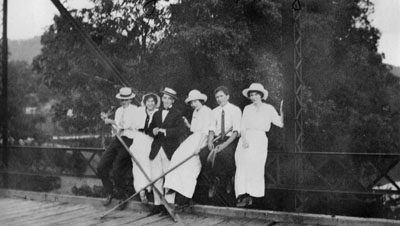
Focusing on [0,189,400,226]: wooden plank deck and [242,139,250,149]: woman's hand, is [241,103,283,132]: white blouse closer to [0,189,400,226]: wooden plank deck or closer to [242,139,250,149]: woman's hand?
[242,139,250,149]: woman's hand

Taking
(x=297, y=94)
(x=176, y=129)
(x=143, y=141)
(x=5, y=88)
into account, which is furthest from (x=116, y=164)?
(x=5, y=88)

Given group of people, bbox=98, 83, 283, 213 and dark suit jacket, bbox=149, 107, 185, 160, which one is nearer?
group of people, bbox=98, 83, 283, 213

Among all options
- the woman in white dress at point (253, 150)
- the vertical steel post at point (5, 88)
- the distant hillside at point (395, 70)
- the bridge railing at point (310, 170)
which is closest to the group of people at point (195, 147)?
the woman in white dress at point (253, 150)

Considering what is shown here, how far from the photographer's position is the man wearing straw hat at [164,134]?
6.38 meters

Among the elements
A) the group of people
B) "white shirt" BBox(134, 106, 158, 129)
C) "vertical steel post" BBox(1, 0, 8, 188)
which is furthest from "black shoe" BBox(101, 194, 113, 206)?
"vertical steel post" BBox(1, 0, 8, 188)

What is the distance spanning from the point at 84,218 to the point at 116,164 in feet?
4.16

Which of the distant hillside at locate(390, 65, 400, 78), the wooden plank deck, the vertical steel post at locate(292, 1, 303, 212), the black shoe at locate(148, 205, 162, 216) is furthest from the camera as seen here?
the distant hillside at locate(390, 65, 400, 78)

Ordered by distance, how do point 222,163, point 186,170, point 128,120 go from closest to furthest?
point 186,170, point 222,163, point 128,120

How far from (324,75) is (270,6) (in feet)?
13.5

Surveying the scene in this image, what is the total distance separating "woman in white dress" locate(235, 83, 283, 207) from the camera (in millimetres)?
5828

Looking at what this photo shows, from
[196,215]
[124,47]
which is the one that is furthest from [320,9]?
[196,215]

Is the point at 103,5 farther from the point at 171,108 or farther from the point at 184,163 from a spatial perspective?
the point at 184,163

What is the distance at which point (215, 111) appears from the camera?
20.3ft

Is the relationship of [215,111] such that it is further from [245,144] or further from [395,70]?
[395,70]
